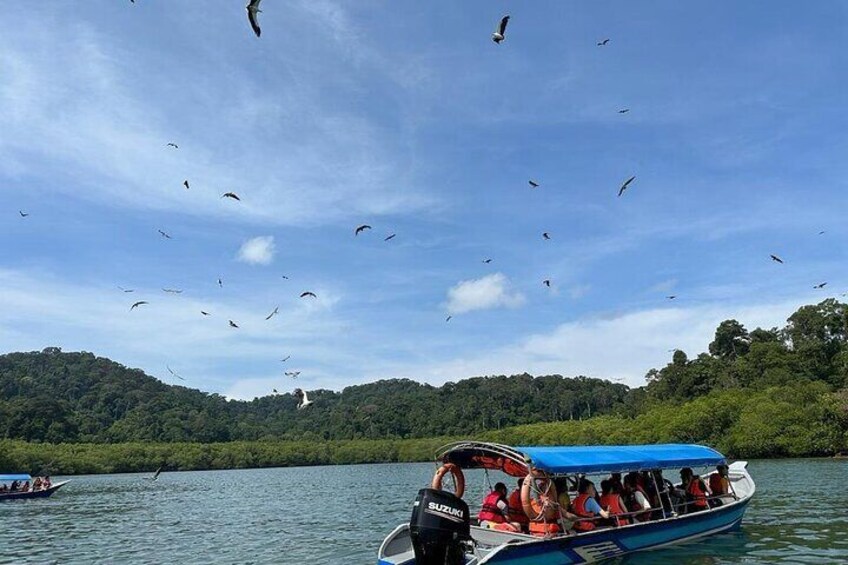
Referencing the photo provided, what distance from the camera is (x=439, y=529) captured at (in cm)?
1116

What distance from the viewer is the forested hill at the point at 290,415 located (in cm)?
13562

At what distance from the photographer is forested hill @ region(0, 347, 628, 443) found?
445 ft

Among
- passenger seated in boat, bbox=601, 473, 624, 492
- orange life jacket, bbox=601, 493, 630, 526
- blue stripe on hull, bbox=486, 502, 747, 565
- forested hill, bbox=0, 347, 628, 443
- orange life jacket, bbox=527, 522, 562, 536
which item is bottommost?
blue stripe on hull, bbox=486, 502, 747, 565

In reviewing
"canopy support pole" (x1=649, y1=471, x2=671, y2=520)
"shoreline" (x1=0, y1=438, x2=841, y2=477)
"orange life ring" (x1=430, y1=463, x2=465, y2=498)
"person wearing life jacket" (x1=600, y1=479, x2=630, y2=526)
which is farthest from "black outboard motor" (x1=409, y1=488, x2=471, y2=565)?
"shoreline" (x1=0, y1=438, x2=841, y2=477)

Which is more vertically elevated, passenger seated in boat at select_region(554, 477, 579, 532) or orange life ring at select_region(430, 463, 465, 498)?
orange life ring at select_region(430, 463, 465, 498)

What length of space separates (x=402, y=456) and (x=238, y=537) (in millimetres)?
104578

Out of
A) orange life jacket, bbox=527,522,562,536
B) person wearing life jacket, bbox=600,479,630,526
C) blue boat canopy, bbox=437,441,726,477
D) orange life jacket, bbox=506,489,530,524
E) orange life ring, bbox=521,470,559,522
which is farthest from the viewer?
person wearing life jacket, bbox=600,479,630,526

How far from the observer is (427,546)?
11.1m

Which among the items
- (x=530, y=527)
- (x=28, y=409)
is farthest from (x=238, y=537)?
(x=28, y=409)

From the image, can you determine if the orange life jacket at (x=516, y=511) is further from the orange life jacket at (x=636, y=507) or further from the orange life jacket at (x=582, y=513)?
the orange life jacket at (x=636, y=507)

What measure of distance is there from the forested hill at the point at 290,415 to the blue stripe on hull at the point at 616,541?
127 m

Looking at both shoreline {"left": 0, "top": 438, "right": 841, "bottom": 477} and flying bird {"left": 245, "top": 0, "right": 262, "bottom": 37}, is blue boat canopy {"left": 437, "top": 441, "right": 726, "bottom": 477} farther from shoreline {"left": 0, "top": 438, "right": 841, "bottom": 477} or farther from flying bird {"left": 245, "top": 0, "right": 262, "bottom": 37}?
shoreline {"left": 0, "top": 438, "right": 841, "bottom": 477}

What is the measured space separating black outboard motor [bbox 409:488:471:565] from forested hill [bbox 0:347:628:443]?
130m

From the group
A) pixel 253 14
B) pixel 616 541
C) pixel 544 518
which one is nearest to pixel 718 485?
pixel 616 541
